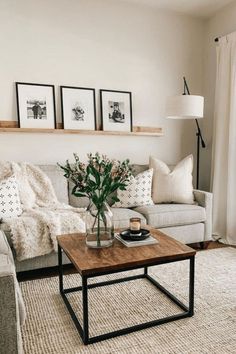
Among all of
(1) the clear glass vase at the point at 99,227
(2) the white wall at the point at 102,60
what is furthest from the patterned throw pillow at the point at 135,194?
(1) the clear glass vase at the point at 99,227

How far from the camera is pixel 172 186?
126 inches

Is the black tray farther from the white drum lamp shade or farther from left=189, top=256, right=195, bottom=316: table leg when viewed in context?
the white drum lamp shade

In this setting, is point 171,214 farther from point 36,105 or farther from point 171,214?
point 36,105

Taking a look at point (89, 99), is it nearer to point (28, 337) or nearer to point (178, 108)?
point (178, 108)

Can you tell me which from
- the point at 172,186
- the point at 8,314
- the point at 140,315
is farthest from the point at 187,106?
the point at 8,314

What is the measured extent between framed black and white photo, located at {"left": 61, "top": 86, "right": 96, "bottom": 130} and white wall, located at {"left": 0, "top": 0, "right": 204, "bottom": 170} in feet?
0.27

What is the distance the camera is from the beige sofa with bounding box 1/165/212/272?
2859 mm

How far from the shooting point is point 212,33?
12.4ft

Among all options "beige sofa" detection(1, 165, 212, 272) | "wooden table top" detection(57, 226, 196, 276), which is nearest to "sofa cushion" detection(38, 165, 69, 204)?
"beige sofa" detection(1, 165, 212, 272)

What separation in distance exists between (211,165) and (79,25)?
88.1 inches

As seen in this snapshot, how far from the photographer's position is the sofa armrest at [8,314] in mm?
1235

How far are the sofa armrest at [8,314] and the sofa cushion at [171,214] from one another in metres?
1.75

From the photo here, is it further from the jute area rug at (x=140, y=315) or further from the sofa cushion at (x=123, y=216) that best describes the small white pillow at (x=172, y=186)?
the jute area rug at (x=140, y=315)

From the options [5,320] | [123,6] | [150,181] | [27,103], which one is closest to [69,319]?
[5,320]
